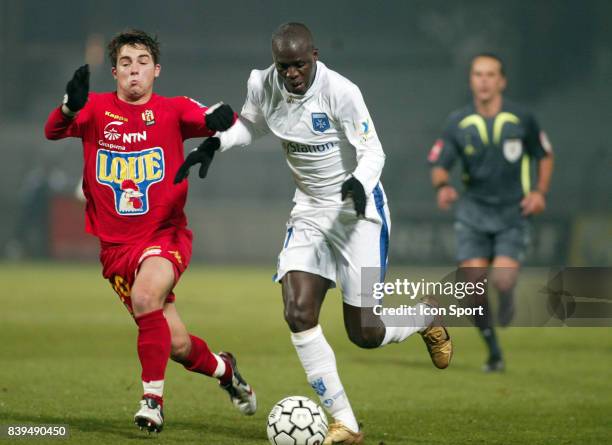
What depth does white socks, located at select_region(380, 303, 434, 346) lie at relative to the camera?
6.11m

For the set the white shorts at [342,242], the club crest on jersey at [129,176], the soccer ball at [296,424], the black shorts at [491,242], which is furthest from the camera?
the black shorts at [491,242]

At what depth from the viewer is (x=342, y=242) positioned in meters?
5.98

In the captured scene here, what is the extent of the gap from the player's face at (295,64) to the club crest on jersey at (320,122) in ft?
0.56

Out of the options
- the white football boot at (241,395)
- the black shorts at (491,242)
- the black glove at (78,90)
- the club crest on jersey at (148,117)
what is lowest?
the white football boot at (241,395)

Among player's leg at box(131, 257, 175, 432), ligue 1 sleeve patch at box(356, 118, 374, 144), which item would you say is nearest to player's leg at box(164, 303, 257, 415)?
player's leg at box(131, 257, 175, 432)

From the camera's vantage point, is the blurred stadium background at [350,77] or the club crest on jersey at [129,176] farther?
the blurred stadium background at [350,77]

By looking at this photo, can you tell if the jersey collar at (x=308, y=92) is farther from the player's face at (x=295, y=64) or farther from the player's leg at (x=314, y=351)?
the player's leg at (x=314, y=351)

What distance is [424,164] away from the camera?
23.6 m

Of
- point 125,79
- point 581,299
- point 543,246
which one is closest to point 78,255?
point 543,246

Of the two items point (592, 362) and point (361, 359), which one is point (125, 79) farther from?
point (592, 362)

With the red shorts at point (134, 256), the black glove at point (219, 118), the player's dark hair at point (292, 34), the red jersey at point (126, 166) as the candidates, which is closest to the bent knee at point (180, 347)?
the red shorts at point (134, 256)

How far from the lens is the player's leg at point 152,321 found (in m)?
5.62

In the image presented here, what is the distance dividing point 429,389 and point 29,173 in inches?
660

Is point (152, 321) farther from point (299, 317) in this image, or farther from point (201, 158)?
point (201, 158)
